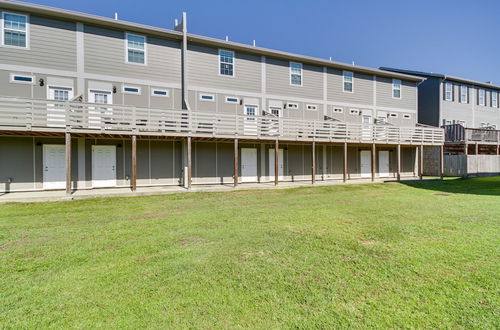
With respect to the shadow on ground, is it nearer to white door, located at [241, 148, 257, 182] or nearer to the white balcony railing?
the white balcony railing

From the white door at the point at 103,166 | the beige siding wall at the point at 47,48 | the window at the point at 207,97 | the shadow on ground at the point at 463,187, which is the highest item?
the beige siding wall at the point at 47,48

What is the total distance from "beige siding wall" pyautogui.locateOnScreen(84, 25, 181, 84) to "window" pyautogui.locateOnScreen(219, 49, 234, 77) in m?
2.30

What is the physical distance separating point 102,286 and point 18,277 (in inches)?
54.3

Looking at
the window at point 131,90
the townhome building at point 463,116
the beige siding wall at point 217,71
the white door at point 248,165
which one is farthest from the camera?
the townhome building at point 463,116

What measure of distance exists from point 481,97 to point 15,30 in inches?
1373

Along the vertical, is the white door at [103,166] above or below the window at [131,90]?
below

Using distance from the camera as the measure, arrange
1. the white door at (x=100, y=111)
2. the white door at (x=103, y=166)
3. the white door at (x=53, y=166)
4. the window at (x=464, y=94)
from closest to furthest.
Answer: the white door at (x=100, y=111)
the white door at (x=53, y=166)
the white door at (x=103, y=166)
the window at (x=464, y=94)

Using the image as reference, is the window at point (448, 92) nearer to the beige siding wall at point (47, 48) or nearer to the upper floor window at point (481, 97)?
the upper floor window at point (481, 97)

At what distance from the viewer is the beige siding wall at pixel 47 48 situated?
11273 millimetres

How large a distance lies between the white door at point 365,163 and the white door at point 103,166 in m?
16.0

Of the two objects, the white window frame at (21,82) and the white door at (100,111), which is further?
the white window frame at (21,82)

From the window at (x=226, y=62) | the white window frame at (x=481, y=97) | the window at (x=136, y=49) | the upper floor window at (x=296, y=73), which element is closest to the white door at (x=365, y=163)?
the upper floor window at (x=296, y=73)

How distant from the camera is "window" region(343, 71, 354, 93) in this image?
18.4 meters

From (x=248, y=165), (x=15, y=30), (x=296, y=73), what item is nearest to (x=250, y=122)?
(x=248, y=165)
